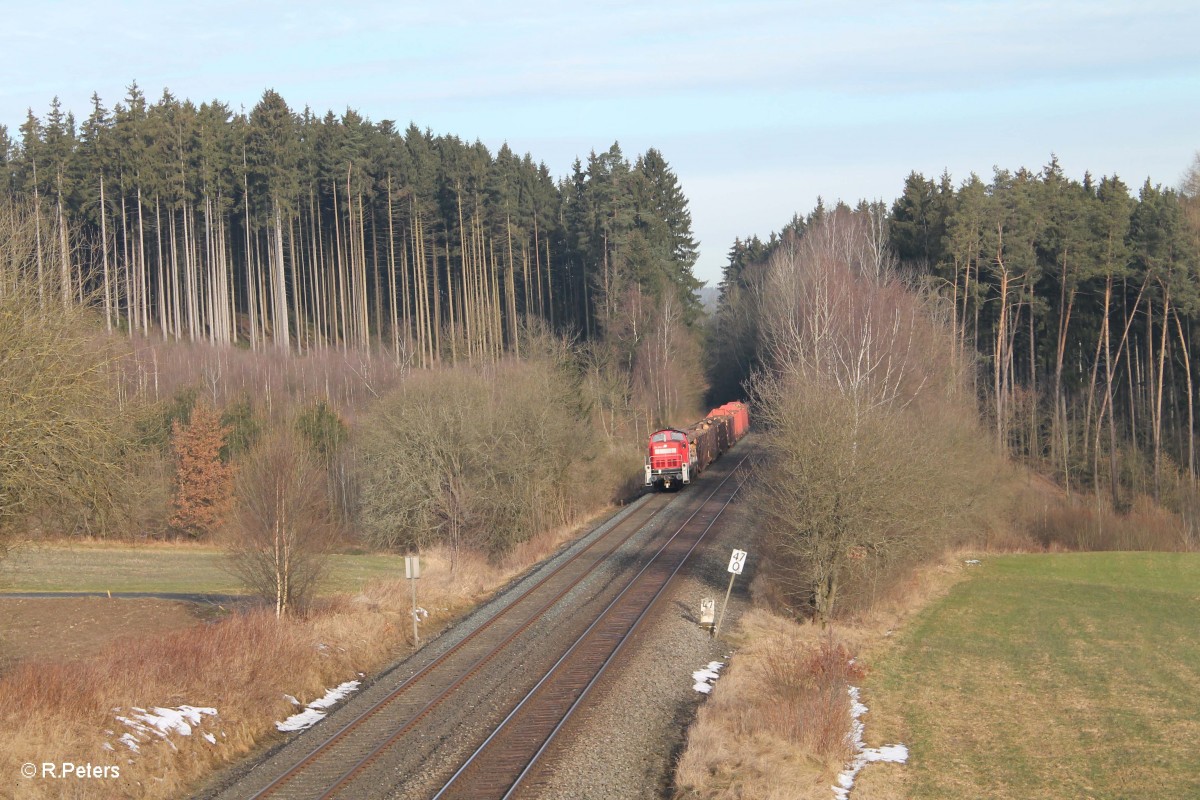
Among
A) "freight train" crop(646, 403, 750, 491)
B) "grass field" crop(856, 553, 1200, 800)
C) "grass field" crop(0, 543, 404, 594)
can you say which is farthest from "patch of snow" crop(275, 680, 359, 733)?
"freight train" crop(646, 403, 750, 491)

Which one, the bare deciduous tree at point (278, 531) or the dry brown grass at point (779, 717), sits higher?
the bare deciduous tree at point (278, 531)

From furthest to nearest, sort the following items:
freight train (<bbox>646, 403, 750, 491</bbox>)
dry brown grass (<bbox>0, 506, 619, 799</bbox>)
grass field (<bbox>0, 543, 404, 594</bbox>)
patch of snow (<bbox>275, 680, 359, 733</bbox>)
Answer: freight train (<bbox>646, 403, 750, 491</bbox>) → grass field (<bbox>0, 543, 404, 594</bbox>) → patch of snow (<bbox>275, 680, 359, 733</bbox>) → dry brown grass (<bbox>0, 506, 619, 799</bbox>)

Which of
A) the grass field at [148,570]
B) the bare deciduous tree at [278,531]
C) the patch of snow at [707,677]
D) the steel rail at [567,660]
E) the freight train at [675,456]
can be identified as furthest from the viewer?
the freight train at [675,456]

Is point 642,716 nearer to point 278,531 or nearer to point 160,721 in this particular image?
point 160,721

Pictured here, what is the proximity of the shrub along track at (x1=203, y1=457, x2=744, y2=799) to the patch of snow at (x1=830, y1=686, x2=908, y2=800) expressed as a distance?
173 inches

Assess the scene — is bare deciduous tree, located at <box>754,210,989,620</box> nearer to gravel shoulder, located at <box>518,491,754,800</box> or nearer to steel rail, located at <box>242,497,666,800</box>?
gravel shoulder, located at <box>518,491,754,800</box>

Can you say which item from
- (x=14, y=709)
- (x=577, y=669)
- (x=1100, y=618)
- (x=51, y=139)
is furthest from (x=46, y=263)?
(x=51, y=139)

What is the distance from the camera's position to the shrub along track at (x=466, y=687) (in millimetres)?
13359

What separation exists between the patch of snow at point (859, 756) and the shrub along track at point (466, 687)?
4400mm

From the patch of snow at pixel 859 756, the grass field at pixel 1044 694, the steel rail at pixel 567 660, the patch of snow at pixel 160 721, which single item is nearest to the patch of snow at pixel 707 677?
the steel rail at pixel 567 660

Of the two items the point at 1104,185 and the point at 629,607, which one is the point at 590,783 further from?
the point at 1104,185

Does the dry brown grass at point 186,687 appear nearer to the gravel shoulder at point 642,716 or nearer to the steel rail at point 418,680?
the steel rail at point 418,680

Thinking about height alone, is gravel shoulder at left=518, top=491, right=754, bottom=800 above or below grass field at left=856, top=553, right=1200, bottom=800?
above

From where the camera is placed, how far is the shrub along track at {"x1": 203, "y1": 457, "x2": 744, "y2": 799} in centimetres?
1336
